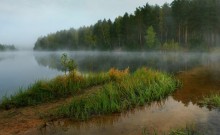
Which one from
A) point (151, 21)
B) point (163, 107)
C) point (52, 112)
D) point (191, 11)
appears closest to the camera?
point (52, 112)

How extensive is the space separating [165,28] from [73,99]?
6838 cm

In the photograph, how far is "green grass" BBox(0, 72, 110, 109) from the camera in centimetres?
1464

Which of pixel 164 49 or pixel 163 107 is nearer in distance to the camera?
pixel 163 107

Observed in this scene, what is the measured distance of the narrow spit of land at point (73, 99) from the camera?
11727 mm

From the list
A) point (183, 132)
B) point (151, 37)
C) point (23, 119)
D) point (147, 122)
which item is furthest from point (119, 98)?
point (151, 37)

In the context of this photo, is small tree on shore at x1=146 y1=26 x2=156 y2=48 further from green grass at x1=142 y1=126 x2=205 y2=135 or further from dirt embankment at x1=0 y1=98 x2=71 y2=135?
green grass at x1=142 y1=126 x2=205 y2=135

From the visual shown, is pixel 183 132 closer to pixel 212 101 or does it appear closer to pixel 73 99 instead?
pixel 212 101

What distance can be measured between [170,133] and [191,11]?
205 feet

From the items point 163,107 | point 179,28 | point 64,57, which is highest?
point 179,28

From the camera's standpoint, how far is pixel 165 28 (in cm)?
7862

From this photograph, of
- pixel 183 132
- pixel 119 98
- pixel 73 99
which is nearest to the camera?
pixel 183 132

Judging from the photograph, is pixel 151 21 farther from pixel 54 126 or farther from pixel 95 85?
pixel 54 126

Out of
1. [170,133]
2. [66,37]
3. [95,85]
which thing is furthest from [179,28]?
[66,37]

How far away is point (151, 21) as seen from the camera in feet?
258
